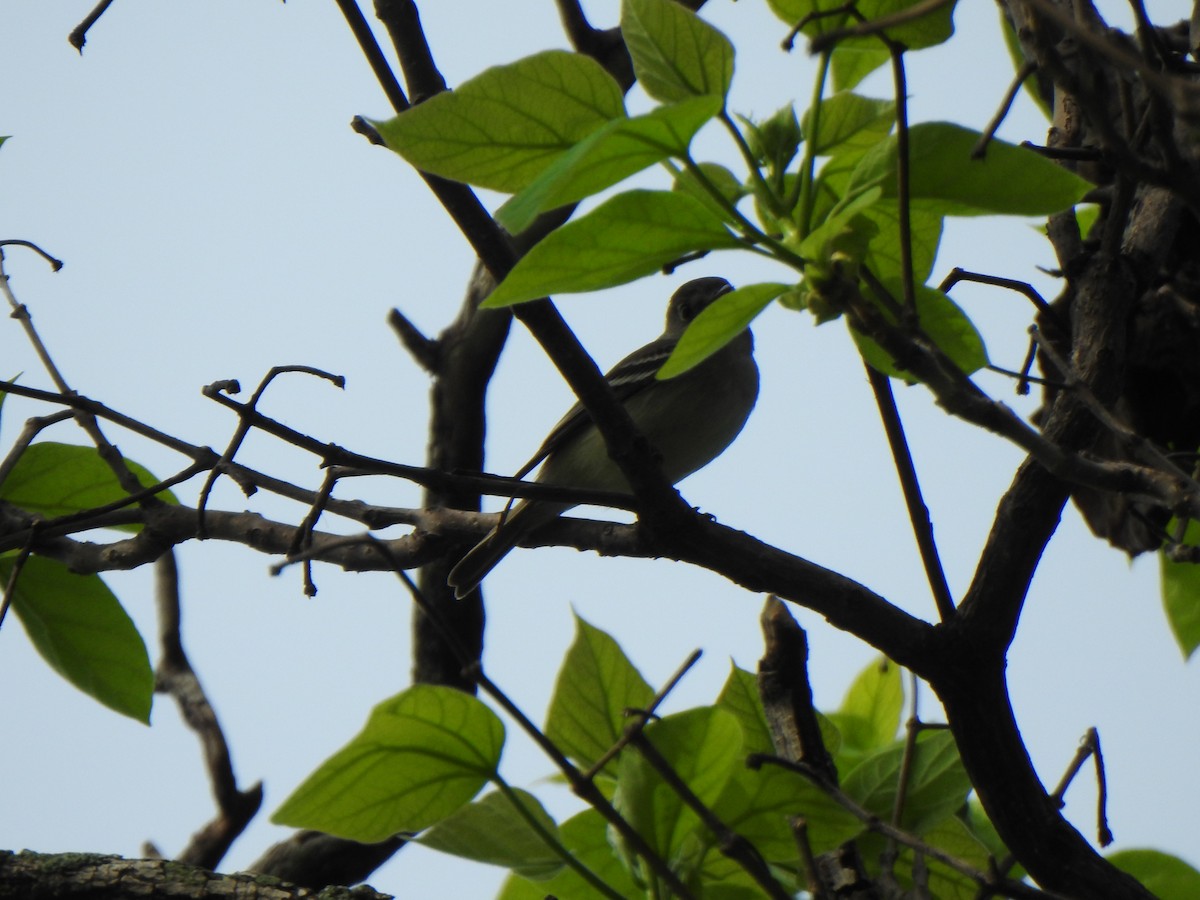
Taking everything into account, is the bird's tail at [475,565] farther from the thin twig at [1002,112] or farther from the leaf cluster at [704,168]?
the thin twig at [1002,112]

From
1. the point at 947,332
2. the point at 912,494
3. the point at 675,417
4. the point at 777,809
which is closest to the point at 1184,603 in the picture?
the point at 912,494

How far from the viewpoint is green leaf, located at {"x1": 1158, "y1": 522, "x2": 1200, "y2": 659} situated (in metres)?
2.57

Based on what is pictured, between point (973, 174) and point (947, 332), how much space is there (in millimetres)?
306

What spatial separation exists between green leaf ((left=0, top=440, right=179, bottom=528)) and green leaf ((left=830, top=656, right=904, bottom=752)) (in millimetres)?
1601

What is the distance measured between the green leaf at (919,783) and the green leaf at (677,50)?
3.75ft

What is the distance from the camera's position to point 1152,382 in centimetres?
296

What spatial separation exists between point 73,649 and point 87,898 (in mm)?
638

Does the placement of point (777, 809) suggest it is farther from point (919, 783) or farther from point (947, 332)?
point (947, 332)

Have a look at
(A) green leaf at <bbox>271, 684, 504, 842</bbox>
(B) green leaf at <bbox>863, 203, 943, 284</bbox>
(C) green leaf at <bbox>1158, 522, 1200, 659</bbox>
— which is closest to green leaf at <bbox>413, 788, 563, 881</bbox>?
(A) green leaf at <bbox>271, 684, 504, 842</bbox>

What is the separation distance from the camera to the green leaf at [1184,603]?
2.57 metres

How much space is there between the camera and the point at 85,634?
8.00ft

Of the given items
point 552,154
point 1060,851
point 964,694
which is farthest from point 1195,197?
point 1060,851

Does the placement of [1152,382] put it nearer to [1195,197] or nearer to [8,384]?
[1195,197]

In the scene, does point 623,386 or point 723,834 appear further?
point 623,386
